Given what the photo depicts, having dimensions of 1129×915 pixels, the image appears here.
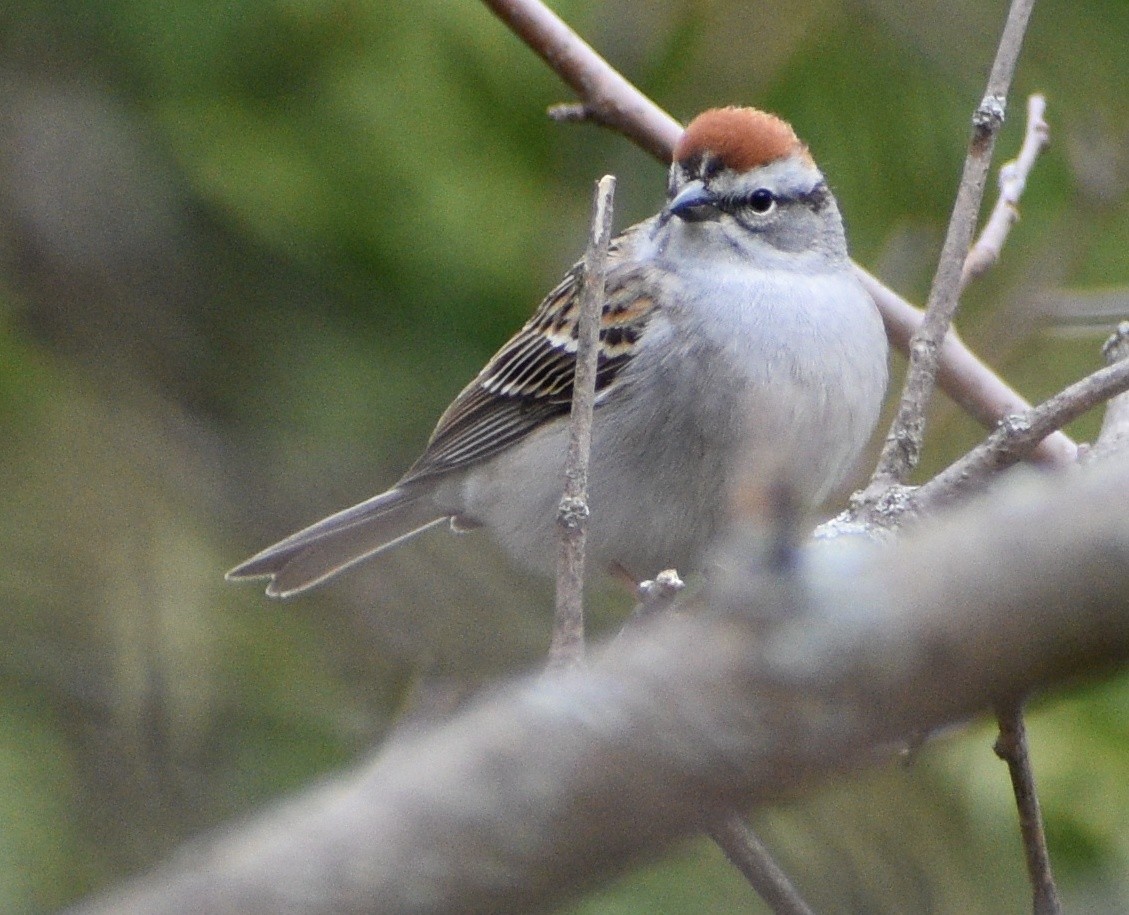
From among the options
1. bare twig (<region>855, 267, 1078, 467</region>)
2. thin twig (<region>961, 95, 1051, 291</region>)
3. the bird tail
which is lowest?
bare twig (<region>855, 267, 1078, 467</region>)

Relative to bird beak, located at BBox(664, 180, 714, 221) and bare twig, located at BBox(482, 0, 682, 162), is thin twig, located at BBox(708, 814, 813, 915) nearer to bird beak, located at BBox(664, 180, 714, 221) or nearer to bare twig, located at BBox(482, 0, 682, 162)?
bare twig, located at BBox(482, 0, 682, 162)

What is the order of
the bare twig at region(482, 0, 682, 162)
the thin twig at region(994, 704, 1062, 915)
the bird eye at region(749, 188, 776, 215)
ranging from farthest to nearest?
the bird eye at region(749, 188, 776, 215) < the bare twig at region(482, 0, 682, 162) < the thin twig at region(994, 704, 1062, 915)

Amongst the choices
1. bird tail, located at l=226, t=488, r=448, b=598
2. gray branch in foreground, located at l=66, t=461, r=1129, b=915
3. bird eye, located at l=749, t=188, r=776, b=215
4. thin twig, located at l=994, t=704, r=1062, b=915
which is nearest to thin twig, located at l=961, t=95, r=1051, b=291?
bird eye, located at l=749, t=188, r=776, b=215

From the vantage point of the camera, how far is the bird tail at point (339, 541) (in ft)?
10.5

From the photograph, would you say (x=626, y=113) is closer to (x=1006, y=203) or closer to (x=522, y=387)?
(x=1006, y=203)

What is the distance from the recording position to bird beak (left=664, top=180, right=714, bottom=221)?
2.81 metres

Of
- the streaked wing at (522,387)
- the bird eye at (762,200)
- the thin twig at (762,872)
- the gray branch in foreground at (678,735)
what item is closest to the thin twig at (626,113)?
the bird eye at (762,200)

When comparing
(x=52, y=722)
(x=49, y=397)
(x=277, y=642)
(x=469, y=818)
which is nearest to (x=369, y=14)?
(x=49, y=397)

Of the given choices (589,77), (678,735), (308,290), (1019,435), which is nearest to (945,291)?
(1019,435)

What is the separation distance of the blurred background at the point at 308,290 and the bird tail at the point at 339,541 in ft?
0.32

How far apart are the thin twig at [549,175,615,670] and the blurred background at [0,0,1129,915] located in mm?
1314

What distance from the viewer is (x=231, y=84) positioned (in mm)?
3562

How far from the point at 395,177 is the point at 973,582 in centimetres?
313

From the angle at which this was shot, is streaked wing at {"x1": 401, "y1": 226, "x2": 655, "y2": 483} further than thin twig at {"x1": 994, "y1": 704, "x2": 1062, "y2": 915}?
Answer: Yes
